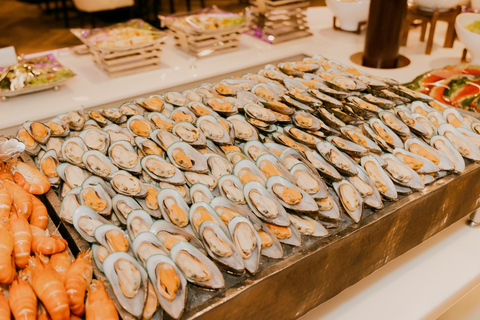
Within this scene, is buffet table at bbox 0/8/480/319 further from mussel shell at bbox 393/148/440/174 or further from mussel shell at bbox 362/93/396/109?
mussel shell at bbox 362/93/396/109

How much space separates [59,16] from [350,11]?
5.21 metres

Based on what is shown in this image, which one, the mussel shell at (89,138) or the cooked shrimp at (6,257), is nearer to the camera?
the cooked shrimp at (6,257)

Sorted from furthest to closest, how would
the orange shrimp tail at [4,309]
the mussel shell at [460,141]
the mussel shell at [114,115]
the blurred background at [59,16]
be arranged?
1. the blurred background at [59,16]
2. the mussel shell at [114,115]
3. the mussel shell at [460,141]
4. the orange shrimp tail at [4,309]

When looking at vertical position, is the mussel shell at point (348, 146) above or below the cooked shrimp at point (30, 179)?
above

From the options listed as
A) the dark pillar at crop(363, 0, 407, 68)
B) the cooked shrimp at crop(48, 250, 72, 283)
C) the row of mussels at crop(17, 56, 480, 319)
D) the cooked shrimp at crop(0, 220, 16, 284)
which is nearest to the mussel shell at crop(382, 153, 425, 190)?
the row of mussels at crop(17, 56, 480, 319)

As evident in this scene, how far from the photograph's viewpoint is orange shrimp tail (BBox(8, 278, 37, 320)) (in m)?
0.81

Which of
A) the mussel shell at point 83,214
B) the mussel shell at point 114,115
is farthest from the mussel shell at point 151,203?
the mussel shell at point 114,115

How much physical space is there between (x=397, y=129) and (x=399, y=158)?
15 centimetres

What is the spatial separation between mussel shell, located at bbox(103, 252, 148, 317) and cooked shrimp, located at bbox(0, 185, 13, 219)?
332 mm

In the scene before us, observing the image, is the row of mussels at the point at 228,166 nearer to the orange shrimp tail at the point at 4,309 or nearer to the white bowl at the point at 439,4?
the orange shrimp tail at the point at 4,309

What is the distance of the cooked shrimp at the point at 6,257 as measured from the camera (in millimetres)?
862

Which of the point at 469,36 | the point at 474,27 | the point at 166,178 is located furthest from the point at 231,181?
the point at 474,27

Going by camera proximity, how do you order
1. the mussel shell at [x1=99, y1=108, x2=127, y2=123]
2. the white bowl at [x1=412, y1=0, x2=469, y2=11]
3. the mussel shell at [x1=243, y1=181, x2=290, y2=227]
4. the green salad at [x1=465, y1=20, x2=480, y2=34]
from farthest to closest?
1. the white bowl at [x1=412, y1=0, x2=469, y2=11]
2. the green salad at [x1=465, y1=20, x2=480, y2=34]
3. the mussel shell at [x1=99, y1=108, x2=127, y2=123]
4. the mussel shell at [x1=243, y1=181, x2=290, y2=227]

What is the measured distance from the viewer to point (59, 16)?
21.0 feet
